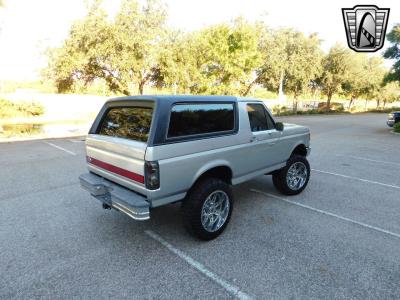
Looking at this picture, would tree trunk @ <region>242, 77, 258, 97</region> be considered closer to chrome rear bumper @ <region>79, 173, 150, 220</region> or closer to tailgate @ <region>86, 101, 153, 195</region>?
tailgate @ <region>86, 101, 153, 195</region>

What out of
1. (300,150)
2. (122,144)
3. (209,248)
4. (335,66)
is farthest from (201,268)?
(335,66)

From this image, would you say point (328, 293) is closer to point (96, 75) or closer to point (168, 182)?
point (168, 182)

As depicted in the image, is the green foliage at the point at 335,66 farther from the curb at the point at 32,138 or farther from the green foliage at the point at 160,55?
the curb at the point at 32,138

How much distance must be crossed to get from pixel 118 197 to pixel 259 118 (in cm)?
260

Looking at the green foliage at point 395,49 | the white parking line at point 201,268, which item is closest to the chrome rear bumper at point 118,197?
the white parking line at point 201,268

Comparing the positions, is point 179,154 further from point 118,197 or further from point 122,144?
point 118,197

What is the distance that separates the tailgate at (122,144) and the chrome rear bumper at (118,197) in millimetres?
79

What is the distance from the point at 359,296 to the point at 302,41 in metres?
30.4

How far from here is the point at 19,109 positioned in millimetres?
18359

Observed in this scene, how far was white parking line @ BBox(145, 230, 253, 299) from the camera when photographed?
2.73 metres

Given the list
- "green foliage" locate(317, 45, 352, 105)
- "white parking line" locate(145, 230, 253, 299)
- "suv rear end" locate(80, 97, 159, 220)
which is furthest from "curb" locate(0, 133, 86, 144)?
"green foliage" locate(317, 45, 352, 105)

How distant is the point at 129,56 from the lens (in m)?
18.8

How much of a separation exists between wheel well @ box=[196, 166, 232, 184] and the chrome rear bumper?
974 millimetres

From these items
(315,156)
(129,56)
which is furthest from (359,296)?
(129,56)
